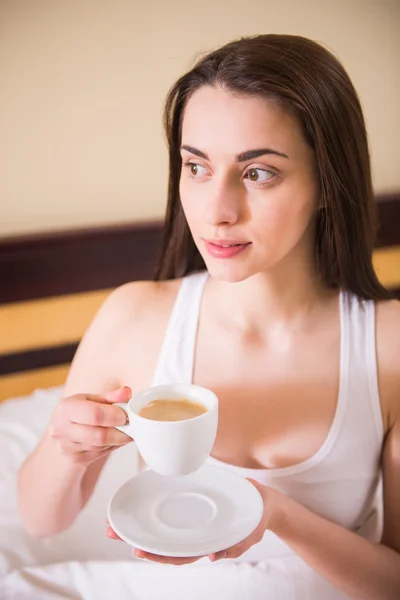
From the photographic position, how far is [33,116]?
5.26 feet

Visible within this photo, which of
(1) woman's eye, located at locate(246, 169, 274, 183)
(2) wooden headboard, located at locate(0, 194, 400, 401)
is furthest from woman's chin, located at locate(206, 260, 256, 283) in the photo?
(2) wooden headboard, located at locate(0, 194, 400, 401)

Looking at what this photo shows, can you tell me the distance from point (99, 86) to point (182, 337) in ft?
2.84

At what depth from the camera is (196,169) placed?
0.99 m

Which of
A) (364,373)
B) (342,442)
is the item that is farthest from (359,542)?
(364,373)

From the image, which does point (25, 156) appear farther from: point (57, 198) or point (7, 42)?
point (7, 42)

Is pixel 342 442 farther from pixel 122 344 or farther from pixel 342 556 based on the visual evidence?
pixel 122 344

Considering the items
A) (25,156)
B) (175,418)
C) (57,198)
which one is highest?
(25,156)

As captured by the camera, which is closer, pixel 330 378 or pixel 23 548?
pixel 330 378

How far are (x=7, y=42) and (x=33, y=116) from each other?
0.60ft

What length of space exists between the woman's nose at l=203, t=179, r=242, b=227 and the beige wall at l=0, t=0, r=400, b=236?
859 mm

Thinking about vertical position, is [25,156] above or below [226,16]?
below

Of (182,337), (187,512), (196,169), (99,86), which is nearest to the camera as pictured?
(187,512)

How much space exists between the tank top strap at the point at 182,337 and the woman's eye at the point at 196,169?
257mm

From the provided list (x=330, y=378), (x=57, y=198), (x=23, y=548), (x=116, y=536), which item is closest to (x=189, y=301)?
(x=330, y=378)
